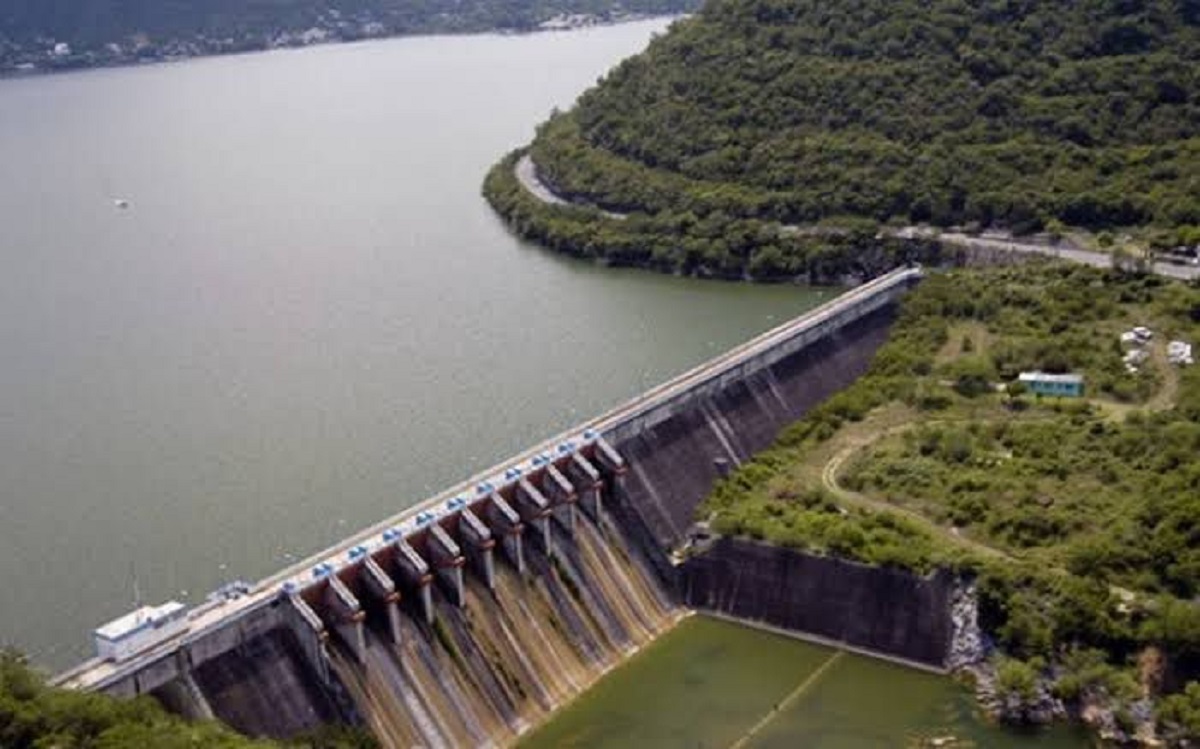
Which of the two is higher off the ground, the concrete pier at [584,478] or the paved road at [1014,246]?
the concrete pier at [584,478]

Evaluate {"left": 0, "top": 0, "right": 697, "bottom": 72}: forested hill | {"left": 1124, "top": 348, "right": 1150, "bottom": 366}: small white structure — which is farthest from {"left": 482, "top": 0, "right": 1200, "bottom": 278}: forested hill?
{"left": 0, "top": 0, "right": 697, "bottom": 72}: forested hill

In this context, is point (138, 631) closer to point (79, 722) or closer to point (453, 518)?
point (79, 722)

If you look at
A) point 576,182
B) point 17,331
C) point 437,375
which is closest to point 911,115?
point 576,182

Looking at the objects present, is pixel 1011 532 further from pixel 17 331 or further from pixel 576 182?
pixel 576 182

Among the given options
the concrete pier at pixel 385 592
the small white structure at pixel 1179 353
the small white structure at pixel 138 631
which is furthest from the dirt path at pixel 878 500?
the small white structure at pixel 138 631

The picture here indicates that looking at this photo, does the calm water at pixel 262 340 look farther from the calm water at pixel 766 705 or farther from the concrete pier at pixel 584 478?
the calm water at pixel 766 705

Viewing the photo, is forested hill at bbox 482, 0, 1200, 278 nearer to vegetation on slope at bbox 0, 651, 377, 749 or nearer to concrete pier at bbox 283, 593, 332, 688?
concrete pier at bbox 283, 593, 332, 688

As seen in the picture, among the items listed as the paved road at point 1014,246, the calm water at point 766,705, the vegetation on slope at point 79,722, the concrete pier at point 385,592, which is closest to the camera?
the vegetation on slope at point 79,722
